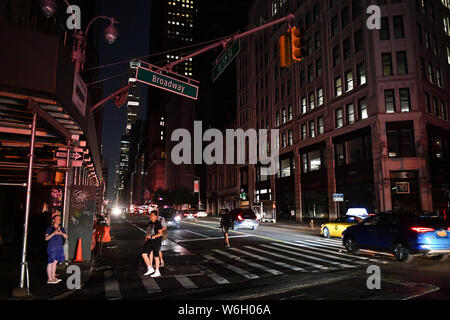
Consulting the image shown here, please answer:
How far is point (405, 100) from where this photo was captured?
96.8ft

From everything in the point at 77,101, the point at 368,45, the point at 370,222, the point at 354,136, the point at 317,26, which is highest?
the point at 317,26

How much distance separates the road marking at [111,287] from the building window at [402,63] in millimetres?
30980

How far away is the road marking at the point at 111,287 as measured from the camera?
690cm

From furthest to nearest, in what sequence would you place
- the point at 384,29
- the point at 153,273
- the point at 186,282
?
the point at 384,29 → the point at 153,273 → the point at 186,282

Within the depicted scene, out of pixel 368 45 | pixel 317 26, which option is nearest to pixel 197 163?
pixel 317 26

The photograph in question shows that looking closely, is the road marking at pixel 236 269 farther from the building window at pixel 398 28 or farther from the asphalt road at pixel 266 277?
the building window at pixel 398 28

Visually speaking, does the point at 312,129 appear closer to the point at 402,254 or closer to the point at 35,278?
the point at 402,254

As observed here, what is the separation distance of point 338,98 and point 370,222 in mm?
25526

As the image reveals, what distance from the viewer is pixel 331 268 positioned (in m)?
9.77

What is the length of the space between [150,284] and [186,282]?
913 mm

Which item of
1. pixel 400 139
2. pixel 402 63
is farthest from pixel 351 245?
pixel 402 63

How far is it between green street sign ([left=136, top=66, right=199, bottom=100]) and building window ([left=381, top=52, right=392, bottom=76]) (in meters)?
25.6

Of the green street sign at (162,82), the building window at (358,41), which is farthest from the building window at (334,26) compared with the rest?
the green street sign at (162,82)
